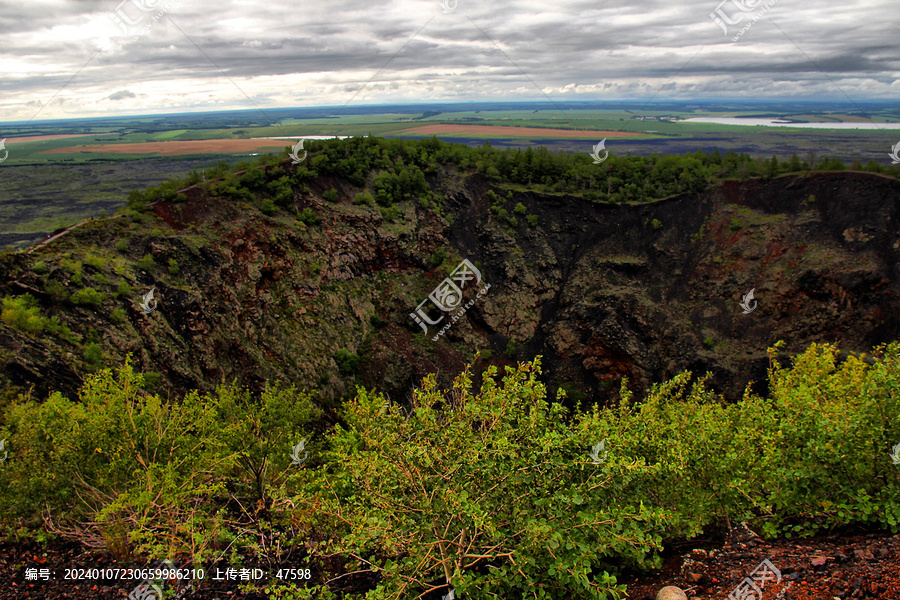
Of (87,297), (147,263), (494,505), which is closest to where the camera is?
(494,505)

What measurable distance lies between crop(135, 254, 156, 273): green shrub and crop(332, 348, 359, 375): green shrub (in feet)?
49.9

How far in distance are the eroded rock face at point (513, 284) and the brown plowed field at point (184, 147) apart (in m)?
72.7

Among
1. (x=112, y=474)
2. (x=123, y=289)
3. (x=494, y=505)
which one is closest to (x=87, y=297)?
(x=123, y=289)

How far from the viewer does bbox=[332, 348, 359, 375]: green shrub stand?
41.9 metres

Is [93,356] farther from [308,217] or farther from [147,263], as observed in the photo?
[308,217]

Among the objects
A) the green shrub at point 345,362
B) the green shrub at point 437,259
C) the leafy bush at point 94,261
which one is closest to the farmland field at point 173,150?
the leafy bush at point 94,261

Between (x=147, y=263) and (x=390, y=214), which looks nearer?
(x=147, y=263)

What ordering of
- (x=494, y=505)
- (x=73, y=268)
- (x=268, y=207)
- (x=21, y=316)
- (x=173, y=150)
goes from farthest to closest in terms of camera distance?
1. (x=173, y=150)
2. (x=268, y=207)
3. (x=73, y=268)
4. (x=21, y=316)
5. (x=494, y=505)

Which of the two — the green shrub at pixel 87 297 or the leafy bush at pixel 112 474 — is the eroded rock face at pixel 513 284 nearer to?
the green shrub at pixel 87 297

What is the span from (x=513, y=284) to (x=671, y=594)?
4532 cm

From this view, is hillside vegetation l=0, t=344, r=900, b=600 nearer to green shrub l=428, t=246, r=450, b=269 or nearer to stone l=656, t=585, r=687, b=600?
stone l=656, t=585, r=687, b=600

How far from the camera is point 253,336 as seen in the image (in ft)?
128

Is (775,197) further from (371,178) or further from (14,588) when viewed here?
(14,588)

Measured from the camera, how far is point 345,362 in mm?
42000
